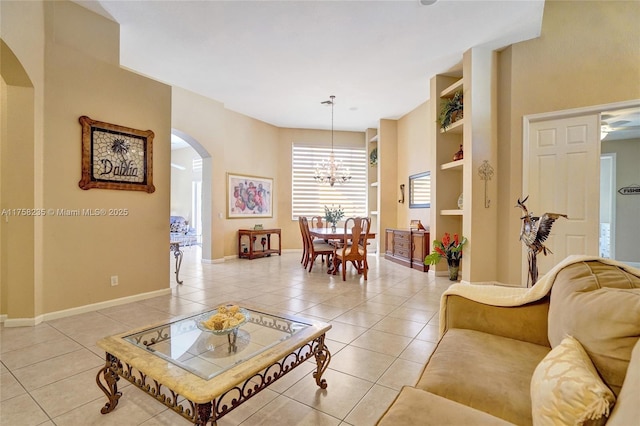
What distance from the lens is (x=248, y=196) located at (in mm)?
7191

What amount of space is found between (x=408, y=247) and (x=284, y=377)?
432 cm

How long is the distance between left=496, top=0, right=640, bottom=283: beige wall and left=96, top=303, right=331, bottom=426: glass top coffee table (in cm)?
372

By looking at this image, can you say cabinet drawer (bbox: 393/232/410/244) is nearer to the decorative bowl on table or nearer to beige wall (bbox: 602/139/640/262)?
beige wall (bbox: 602/139/640/262)

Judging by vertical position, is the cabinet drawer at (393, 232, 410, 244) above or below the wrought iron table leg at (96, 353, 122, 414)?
above

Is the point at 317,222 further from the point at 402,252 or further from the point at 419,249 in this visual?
the point at 419,249

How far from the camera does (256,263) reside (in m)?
6.26

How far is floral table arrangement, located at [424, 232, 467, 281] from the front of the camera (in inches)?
183

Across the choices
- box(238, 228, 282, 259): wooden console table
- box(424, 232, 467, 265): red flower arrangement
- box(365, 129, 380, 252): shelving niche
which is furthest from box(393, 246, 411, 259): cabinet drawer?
box(238, 228, 282, 259): wooden console table

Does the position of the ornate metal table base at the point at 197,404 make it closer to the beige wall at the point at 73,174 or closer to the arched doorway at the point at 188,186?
the beige wall at the point at 73,174

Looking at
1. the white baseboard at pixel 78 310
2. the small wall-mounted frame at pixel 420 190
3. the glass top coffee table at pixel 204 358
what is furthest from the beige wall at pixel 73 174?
the small wall-mounted frame at pixel 420 190

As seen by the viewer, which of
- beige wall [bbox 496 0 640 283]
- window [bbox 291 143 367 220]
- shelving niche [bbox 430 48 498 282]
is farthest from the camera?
window [bbox 291 143 367 220]

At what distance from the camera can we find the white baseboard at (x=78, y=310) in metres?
2.86

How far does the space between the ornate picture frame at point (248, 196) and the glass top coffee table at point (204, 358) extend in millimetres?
4997

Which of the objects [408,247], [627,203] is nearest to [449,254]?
[408,247]
